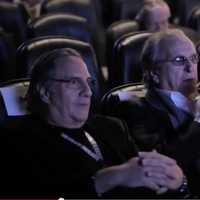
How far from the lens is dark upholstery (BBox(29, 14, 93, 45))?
129 inches

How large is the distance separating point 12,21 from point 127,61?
1.43 metres

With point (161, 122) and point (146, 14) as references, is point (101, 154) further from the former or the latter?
point (146, 14)

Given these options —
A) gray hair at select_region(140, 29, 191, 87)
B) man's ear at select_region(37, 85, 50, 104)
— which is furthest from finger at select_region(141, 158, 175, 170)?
gray hair at select_region(140, 29, 191, 87)

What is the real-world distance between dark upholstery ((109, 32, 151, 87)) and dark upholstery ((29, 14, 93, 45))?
0.59 m

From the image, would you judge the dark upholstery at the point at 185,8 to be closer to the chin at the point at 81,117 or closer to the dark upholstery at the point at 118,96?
the dark upholstery at the point at 118,96

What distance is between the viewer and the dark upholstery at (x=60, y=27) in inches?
129

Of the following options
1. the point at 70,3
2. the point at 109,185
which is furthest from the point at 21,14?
the point at 109,185

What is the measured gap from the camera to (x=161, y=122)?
6.69ft

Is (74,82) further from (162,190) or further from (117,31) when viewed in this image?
(117,31)

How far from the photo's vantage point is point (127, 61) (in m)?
2.70

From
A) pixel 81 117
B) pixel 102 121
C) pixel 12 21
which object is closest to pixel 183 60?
pixel 102 121

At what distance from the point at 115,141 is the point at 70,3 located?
2528 mm

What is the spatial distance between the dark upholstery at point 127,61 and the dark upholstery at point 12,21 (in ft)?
4.16

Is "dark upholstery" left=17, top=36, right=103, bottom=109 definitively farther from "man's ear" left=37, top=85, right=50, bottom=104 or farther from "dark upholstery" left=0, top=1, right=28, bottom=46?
"dark upholstery" left=0, top=1, right=28, bottom=46
